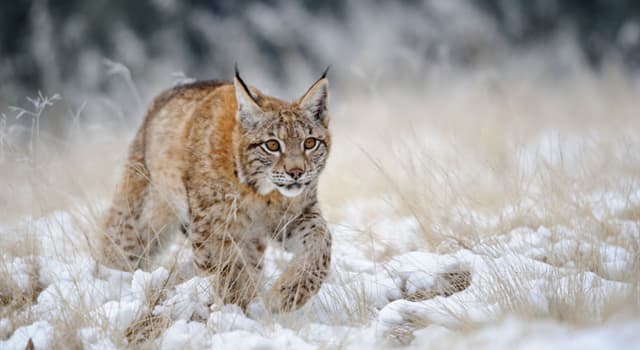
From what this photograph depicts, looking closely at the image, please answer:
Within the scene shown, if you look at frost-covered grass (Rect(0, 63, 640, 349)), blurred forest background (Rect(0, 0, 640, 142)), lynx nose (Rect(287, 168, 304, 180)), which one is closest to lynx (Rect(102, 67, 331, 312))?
lynx nose (Rect(287, 168, 304, 180))

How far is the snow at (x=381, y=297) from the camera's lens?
118 inches

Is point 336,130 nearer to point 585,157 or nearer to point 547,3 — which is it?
point 585,157

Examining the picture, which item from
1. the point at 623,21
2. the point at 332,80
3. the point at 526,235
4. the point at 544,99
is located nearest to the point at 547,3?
the point at 623,21

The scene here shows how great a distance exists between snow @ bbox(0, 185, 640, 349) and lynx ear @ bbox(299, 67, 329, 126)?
0.81 metres

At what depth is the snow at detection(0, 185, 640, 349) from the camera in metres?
2.99

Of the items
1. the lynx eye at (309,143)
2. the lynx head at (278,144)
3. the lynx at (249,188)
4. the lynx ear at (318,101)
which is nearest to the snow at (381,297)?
the lynx at (249,188)

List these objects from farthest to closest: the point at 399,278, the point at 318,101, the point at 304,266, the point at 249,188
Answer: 1. the point at 318,101
2. the point at 249,188
3. the point at 399,278
4. the point at 304,266

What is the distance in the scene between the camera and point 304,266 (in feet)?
12.1

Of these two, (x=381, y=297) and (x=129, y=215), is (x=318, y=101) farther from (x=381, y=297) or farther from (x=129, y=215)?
(x=129, y=215)

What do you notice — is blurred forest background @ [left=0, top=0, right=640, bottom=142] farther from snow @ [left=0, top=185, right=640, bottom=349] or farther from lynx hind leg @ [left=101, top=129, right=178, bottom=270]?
snow @ [left=0, top=185, right=640, bottom=349]

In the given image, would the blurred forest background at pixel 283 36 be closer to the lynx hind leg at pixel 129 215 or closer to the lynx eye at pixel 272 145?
the lynx hind leg at pixel 129 215

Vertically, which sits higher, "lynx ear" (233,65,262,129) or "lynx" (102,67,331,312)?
"lynx ear" (233,65,262,129)

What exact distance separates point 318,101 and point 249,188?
68 centimetres

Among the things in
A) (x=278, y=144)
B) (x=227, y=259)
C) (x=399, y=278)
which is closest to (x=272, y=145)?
(x=278, y=144)
